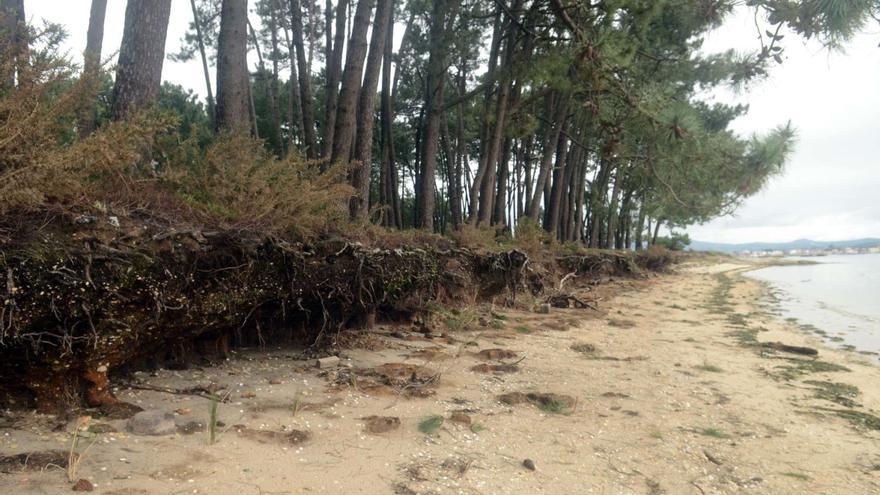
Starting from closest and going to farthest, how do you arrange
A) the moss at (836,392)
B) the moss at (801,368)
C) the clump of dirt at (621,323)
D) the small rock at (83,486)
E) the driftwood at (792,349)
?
the small rock at (83,486)
the moss at (836,392)
the moss at (801,368)
the driftwood at (792,349)
the clump of dirt at (621,323)

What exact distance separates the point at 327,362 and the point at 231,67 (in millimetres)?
3965

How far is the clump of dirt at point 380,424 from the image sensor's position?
326cm

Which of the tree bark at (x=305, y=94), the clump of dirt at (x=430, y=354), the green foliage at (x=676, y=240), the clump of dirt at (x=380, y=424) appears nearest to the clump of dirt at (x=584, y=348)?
the clump of dirt at (x=430, y=354)

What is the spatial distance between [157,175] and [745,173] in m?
7.20

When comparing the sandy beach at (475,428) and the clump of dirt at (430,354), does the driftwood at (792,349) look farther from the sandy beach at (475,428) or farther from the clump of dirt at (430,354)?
the clump of dirt at (430,354)

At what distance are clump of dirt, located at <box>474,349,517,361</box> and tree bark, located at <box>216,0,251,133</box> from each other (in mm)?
3751

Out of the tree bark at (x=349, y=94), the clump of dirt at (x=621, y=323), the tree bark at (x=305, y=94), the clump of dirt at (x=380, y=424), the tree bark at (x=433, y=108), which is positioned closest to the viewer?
the clump of dirt at (x=380, y=424)

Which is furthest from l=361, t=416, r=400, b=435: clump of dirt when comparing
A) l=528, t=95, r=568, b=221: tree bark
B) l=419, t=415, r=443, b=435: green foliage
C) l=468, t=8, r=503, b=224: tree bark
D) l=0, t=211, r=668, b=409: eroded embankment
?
l=528, t=95, r=568, b=221: tree bark

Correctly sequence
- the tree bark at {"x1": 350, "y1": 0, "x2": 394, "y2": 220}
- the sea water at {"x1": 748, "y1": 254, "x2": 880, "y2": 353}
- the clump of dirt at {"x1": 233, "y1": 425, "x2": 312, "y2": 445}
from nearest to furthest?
the clump of dirt at {"x1": 233, "y1": 425, "x2": 312, "y2": 445}, the tree bark at {"x1": 350, "y1": 0, "x2": 394, "y2": 220}, the sea water at {"x1": 748, "y1": 254, "x2": 880, "y2": 353}

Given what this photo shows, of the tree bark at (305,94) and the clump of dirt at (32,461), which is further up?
the tree bark at (305,94)

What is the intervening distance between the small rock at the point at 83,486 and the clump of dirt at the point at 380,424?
145cm

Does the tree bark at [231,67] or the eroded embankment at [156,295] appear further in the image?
the tree bark at [231,67]

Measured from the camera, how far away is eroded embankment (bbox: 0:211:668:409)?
2.65m

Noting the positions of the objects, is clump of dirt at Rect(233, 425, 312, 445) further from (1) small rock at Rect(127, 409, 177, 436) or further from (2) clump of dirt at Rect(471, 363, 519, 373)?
(2) clump of dirt at Rect(471, 363, 519, 373)
